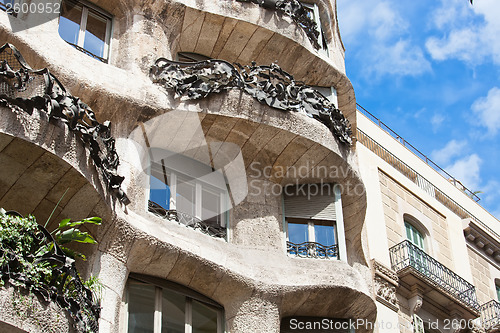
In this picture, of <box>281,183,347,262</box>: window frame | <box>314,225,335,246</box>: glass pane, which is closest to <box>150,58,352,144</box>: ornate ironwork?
<box>281,183,347,262</box>: window frame

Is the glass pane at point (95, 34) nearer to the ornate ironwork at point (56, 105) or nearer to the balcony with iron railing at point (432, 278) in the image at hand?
the ornate ironwork at point (56, 105)

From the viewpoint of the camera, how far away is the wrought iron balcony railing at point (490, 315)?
21.1m

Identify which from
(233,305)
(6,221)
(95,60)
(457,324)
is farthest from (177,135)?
(457,324)

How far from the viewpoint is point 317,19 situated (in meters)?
19.2

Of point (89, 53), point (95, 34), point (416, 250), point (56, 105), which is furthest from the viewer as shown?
point (416, 250)

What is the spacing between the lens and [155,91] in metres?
15.0

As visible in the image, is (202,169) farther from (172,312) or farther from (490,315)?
(490,315)

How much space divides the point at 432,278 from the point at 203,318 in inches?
299

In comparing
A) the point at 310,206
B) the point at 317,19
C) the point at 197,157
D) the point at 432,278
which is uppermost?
the point at 317,19

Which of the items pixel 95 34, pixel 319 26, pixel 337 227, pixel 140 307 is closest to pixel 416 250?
pixel 337 227

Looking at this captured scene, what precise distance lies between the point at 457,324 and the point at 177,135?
826 cm

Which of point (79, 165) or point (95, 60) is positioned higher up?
point (95, 60)

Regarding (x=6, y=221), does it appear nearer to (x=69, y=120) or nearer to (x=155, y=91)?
(x=69, y=120)

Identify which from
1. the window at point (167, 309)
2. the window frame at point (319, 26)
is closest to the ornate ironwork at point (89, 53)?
the window at point (167, 309)
